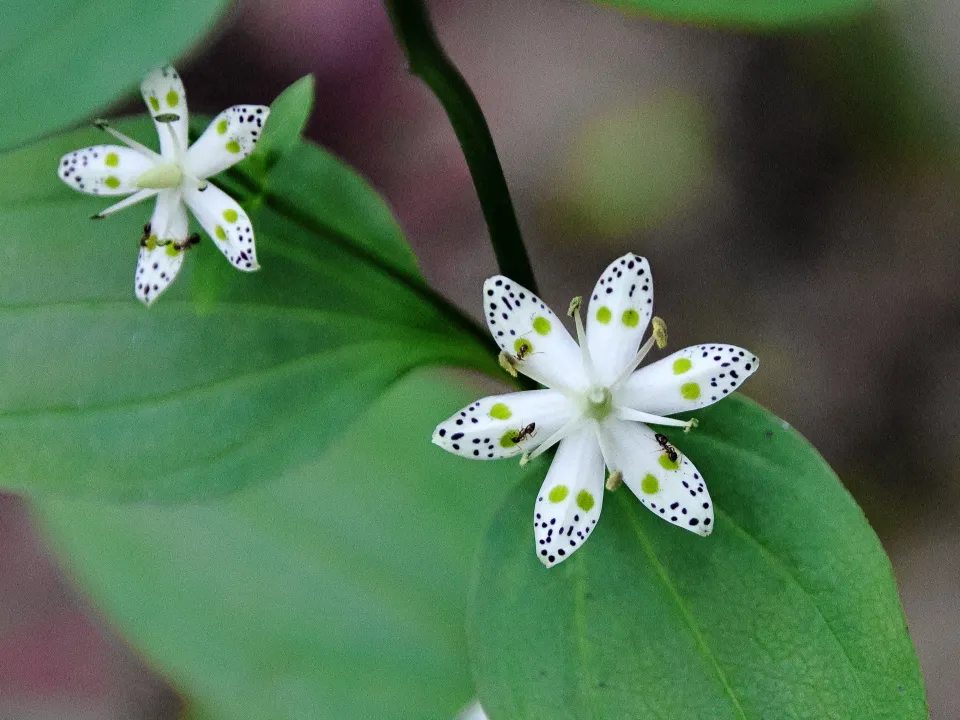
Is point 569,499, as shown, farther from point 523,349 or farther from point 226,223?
point 226,223

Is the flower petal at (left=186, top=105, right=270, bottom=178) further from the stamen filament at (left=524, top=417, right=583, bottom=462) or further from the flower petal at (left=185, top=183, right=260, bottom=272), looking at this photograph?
the stamen filament at (left=524, top=417, right=583, bottom=462)

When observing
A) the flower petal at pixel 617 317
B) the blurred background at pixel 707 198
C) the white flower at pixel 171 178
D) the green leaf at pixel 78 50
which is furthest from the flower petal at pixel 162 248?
the blurred background at pixel 707 198

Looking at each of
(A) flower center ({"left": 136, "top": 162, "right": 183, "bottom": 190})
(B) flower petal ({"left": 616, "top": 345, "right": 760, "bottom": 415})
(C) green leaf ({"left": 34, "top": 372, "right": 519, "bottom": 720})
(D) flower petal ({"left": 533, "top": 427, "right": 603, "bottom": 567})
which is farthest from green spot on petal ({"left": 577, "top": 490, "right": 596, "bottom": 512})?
(C) green leaf ({"left": 34, "top": 372, "right": 519, "bottom": 720})

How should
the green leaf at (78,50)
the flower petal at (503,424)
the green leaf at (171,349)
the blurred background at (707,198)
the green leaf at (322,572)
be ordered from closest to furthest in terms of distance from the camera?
the green leaf at (78,50)
the flower petal at (503,424)
the green leaf at (171,349)
the green leaf at (322,572)
the blurred background at (707,198)

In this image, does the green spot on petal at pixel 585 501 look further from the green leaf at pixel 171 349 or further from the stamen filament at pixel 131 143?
the stamen filament at pixel 131 143

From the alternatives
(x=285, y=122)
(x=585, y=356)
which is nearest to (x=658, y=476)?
(x=585, y=356)

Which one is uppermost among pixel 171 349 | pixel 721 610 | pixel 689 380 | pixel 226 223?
pixel 226 223
